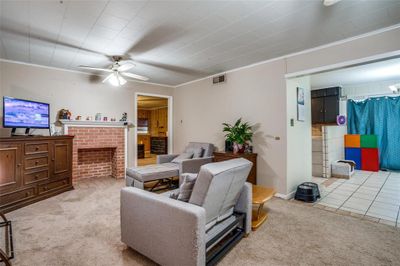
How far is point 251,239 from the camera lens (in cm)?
223

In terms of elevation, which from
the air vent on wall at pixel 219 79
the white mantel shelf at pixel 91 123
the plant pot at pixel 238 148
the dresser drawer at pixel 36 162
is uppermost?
the air vent on wall at pixel 219 79

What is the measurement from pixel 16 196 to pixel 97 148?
199 cm

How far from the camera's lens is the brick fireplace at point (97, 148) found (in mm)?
4547

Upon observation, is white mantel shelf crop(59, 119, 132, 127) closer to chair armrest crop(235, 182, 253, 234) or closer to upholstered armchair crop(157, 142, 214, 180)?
upholstered armchair crop(157, 142, 214, 180)

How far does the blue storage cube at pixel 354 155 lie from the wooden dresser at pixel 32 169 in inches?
296

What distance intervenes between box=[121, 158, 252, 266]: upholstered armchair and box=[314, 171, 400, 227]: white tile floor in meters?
2.19

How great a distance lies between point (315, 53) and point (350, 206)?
2.51 meters

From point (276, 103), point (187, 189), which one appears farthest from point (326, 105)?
point (187, 189)

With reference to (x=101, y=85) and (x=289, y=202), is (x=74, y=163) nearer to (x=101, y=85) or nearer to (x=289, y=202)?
(x=101, y=85)

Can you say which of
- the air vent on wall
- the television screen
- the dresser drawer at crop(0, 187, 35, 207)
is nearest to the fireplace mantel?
the television screen

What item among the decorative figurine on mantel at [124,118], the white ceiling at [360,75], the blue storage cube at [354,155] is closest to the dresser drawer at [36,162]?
the decorative figurine on mantel at [124,118]

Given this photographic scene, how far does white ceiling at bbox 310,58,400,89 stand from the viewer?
4289 millimetres

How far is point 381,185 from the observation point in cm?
441

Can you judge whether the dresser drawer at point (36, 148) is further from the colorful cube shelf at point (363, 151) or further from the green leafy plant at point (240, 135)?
the colorful cube shelf at point (363, 151)
